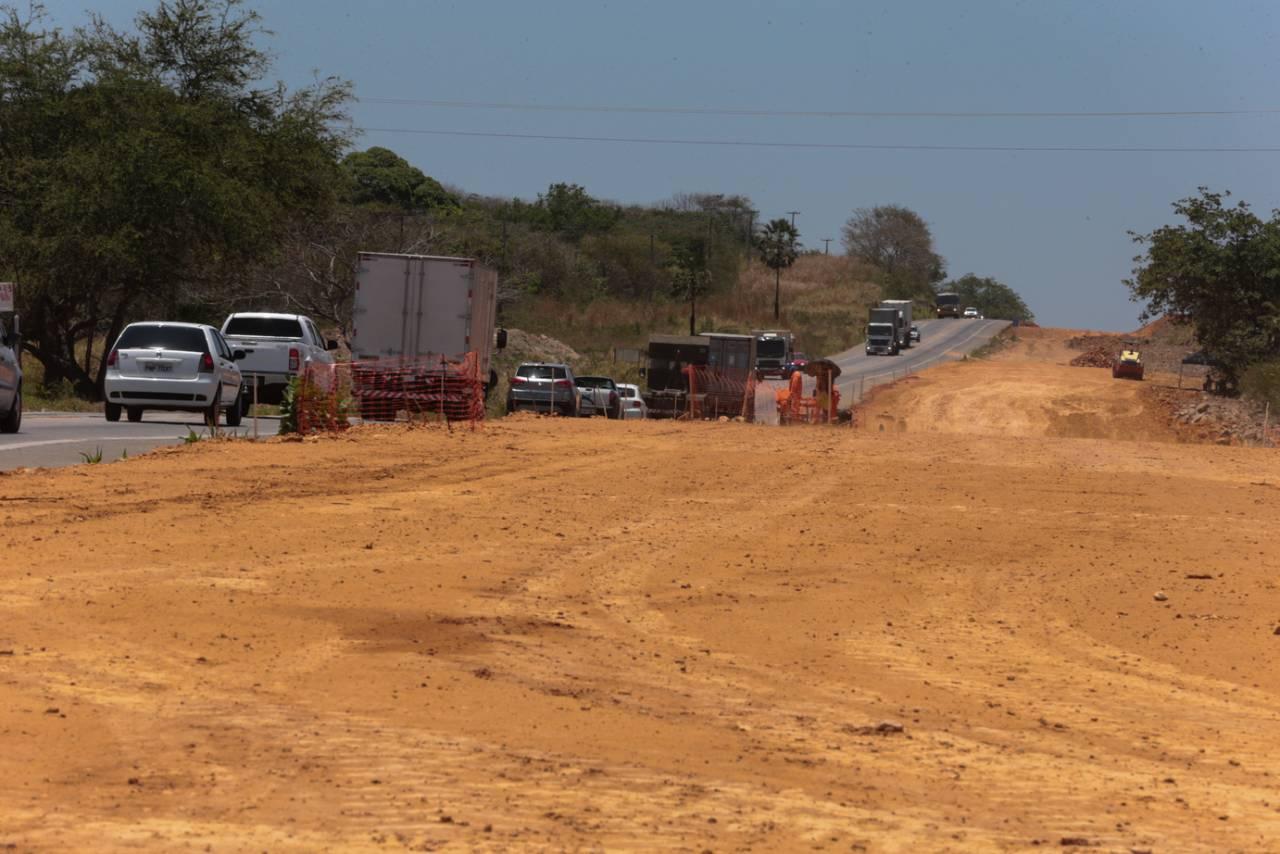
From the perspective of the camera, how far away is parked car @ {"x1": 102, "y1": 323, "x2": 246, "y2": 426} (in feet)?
90.7

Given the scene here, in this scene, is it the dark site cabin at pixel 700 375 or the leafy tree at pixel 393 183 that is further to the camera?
the leafy tree at pixel 393 183

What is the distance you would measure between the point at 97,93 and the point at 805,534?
113 ft

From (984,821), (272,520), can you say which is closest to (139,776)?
(984,821)

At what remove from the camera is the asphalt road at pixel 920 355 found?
3711 inches

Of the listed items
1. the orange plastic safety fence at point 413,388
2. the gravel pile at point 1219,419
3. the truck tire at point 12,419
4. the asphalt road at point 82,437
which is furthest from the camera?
the gravel pile at point 1219,419

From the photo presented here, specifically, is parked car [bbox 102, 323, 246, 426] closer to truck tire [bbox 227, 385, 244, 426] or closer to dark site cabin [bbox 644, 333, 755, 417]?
truck tire [bbox 227, 385, 244, 426]

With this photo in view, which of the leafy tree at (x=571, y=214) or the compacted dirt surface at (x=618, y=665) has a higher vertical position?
the leafy tree at (x=571, y=214)

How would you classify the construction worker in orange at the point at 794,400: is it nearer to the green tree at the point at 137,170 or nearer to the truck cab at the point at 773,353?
the green tree at the point at 137,170

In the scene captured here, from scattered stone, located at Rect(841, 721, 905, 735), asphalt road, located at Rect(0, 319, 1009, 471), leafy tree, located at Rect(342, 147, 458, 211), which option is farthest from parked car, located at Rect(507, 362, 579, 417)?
leafy tree, located at Rect(342, 147, 458, 211)

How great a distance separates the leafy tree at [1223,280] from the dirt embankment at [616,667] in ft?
201

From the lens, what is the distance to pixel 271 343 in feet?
108

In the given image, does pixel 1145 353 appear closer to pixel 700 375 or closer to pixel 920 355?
pixel 920 355

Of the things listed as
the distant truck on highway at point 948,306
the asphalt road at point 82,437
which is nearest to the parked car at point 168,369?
the asphalt road at point 82,437

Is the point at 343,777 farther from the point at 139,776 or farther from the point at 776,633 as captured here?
the point at 776,633
